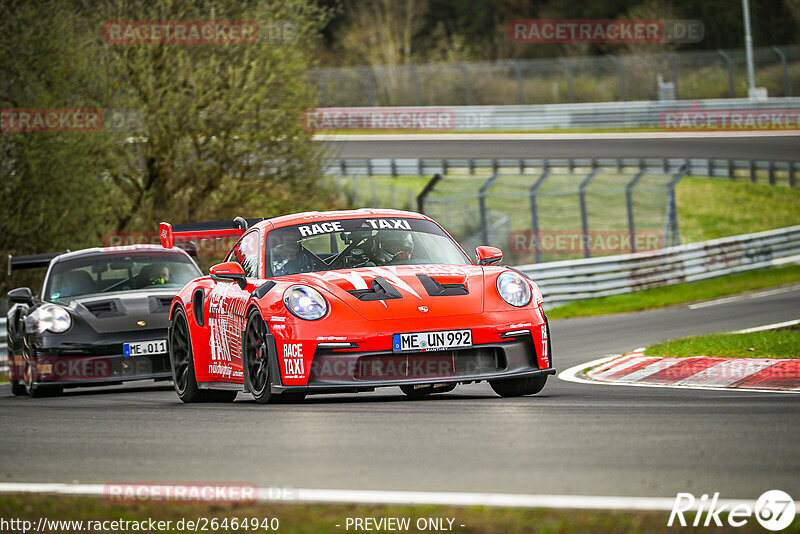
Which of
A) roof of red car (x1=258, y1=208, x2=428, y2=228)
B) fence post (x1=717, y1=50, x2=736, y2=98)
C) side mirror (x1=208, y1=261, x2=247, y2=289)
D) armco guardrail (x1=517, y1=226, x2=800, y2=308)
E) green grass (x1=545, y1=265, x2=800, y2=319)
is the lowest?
green grass (x1=545, y1=265, x2=800, y2=319)

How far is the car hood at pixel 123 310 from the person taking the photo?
12.2 metres

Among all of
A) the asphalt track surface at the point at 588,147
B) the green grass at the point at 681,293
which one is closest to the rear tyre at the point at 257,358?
the green grass at the point at 681,293

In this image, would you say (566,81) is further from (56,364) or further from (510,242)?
(56,364)

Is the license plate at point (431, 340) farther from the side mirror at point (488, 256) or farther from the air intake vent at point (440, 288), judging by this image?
the side mirror at point (488, 256)

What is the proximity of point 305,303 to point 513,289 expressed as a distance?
145 centimetres

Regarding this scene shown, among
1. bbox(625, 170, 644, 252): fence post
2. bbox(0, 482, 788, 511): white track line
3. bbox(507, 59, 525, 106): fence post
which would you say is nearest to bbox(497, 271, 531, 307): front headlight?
bbox(0, 482, 788, 511): white track line

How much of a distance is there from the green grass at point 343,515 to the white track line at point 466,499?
0.27 feet

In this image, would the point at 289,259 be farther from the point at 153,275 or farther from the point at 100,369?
the point at 153,275

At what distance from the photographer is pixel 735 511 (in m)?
4.53

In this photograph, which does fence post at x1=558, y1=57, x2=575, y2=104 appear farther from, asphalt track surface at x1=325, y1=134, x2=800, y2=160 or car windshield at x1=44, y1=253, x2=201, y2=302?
car windshield at x1=44, y1=253, x2=201, y2=302

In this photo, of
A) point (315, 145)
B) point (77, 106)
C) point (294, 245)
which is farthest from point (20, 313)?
point (315, 145)

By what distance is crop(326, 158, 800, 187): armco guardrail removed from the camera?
33500 millimetres

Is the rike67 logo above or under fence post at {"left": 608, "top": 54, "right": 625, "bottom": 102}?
under

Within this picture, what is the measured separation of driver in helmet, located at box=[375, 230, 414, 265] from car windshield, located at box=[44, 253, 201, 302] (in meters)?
4.08
